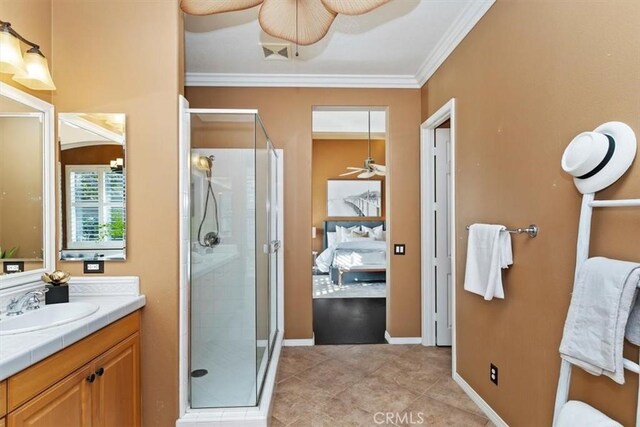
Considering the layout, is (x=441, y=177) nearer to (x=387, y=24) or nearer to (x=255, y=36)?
(x=387, y=24)

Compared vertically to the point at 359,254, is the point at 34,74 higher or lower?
higher

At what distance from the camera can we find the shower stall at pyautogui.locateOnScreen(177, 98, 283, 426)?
6.62 feet

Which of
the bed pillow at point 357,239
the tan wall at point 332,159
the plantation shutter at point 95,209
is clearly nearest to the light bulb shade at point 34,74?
the plantation shutter at point 95,209

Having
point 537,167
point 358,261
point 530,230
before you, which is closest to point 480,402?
point 530,230

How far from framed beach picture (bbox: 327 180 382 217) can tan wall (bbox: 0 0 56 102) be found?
5.69 metres

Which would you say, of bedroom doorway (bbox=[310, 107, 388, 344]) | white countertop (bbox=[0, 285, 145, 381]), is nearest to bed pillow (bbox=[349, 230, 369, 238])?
bedroom doorway (bbox=[310, 107, 388, 344])

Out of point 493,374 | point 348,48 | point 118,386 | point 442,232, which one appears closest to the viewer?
point 118,386

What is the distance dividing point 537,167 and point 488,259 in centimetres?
60

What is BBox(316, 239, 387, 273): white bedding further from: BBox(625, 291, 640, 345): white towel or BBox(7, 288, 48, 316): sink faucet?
BBox(625, 291, 640, 345): white towel

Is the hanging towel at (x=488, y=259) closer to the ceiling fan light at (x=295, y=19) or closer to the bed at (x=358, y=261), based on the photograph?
the ceiling fan light at (x=295, y=19)

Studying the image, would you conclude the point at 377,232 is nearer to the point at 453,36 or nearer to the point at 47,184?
the point at 453,36

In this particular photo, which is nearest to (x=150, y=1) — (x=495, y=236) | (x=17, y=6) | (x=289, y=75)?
(x=17, y=6)

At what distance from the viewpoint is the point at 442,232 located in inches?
131

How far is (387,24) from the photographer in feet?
8.23
